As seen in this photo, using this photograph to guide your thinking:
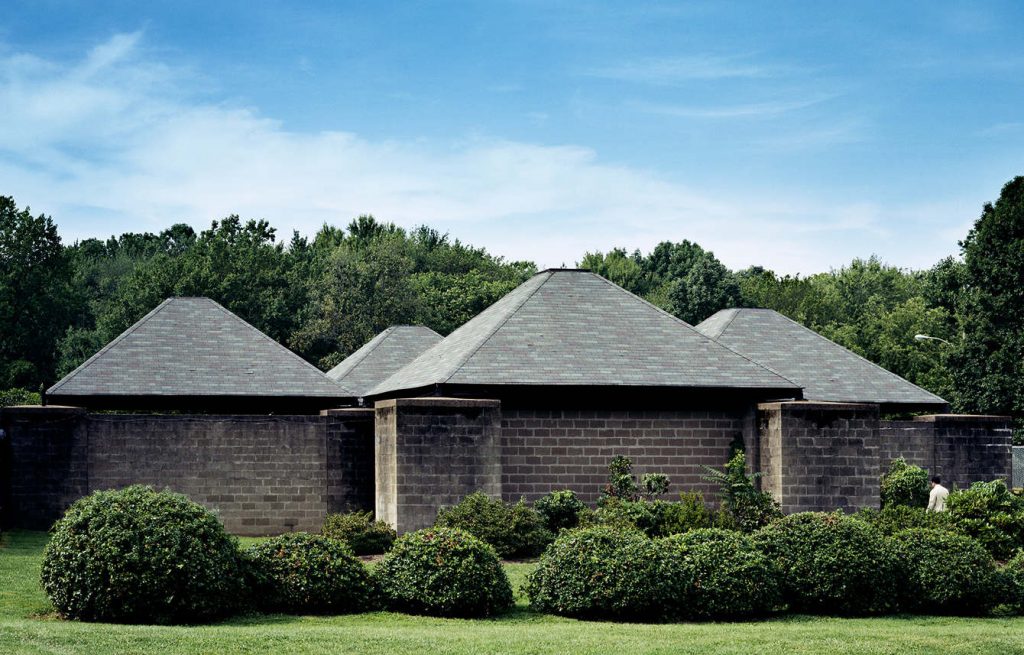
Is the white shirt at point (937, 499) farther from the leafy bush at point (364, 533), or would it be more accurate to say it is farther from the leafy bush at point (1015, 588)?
the leafy bush at point (364, 533)

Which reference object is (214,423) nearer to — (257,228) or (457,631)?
(457,631)

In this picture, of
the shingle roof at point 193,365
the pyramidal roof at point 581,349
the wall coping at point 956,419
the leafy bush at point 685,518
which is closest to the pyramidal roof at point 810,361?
the wall coping at point 956,419

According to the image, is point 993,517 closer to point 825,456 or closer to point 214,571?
point 825,456

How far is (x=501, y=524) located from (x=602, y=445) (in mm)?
4498

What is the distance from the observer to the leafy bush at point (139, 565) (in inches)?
645

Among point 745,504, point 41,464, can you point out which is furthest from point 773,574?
point 41,464

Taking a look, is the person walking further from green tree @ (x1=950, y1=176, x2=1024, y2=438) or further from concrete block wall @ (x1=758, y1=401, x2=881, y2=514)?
green tree @ (x1=950, y1=176, x2=1024, y2=438)

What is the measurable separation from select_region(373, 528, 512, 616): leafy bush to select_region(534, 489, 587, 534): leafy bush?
Result: 8311 millimetres

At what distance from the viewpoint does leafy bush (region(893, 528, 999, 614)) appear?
754 inches

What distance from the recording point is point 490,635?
1612 centimetres

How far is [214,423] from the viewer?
3050 centimetres

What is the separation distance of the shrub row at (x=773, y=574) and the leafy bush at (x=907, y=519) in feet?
10.4

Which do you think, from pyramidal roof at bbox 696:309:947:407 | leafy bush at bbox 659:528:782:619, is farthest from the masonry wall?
leafy bush at bbox 659:528:782:619

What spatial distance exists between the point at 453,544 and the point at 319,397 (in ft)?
52.9
